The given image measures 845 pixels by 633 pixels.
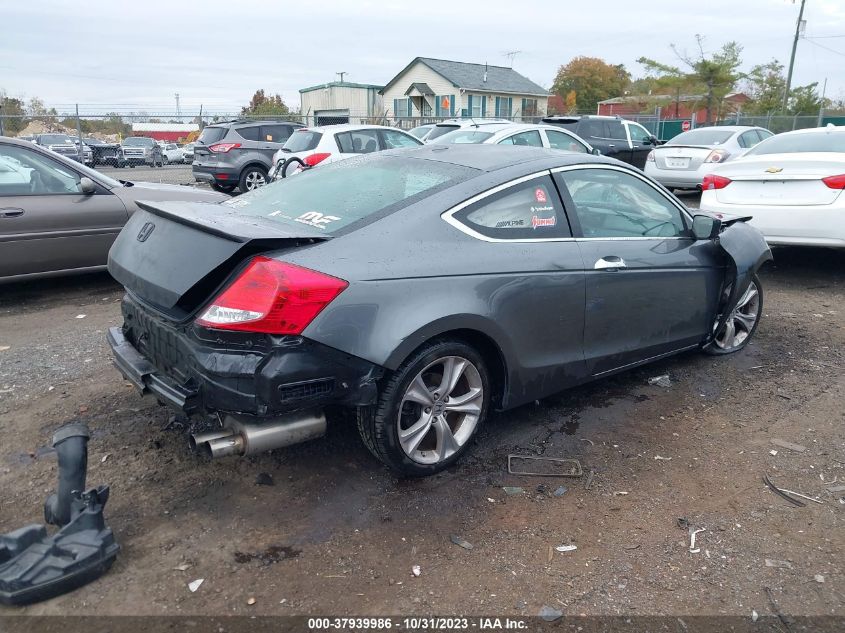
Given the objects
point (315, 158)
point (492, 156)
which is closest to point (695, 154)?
point (315, 158)

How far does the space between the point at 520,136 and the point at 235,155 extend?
710 cm

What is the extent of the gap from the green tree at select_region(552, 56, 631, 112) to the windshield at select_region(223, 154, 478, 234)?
66144 mm

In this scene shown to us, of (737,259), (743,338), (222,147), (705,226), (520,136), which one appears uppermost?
(520,136)

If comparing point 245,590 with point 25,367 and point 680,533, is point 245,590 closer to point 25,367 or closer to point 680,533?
point 680,533

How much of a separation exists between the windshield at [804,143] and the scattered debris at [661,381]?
13.4 ft

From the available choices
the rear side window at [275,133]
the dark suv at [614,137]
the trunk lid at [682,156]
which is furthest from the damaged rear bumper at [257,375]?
the rear side window at [275,133]

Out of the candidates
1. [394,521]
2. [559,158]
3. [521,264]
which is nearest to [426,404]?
[394,521]

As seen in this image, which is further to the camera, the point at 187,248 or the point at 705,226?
the point at 705,226

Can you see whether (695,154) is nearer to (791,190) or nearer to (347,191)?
(791,190)

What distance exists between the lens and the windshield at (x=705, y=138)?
13094 millimetres

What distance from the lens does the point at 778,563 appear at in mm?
2756

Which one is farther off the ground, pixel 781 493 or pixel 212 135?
pixel 212 135

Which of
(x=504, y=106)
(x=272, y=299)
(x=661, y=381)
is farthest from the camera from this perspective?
(x=504, y=106)

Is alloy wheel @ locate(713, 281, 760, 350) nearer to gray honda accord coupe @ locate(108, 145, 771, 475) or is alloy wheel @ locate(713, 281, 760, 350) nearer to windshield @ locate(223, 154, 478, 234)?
gray honda accord coupe @ locate(108, 145, 771, 475)
